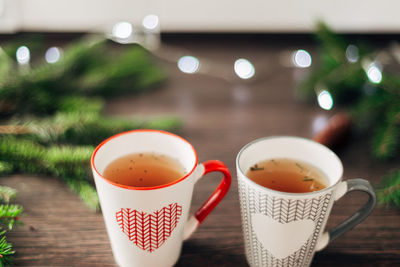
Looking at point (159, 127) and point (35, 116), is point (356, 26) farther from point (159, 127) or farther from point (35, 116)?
point (35, 116)

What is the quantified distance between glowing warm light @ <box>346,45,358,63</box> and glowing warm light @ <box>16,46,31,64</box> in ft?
2.76

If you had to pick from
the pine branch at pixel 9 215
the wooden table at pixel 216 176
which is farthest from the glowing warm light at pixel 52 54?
the pine branch at pixel 9 215

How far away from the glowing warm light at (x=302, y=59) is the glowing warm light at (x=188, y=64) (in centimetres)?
29

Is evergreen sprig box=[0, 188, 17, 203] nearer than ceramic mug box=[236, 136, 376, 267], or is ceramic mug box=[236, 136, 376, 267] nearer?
ceramic mug box=[236, 136, 376, 267]

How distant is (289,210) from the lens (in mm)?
472

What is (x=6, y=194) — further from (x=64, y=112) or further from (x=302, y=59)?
(x=302, y=59)

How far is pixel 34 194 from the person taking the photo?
70cm

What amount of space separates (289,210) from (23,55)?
2.94 feet

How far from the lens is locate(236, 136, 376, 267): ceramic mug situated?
473 millimetres

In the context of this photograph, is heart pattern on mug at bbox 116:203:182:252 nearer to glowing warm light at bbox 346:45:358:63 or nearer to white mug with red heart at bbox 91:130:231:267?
white mug with red heart at bbox 91:130:231:267

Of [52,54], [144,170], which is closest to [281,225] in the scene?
[144,170]

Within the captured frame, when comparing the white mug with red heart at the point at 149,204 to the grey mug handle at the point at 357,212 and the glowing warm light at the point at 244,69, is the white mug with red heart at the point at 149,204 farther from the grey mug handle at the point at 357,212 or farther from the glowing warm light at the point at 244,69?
the glowing warm light at the point at 244,69

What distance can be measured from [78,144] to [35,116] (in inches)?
5.6

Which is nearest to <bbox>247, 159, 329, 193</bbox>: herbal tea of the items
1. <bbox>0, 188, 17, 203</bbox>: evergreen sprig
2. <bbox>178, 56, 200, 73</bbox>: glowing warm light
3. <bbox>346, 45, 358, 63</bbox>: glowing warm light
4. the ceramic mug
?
the ceramic mug
